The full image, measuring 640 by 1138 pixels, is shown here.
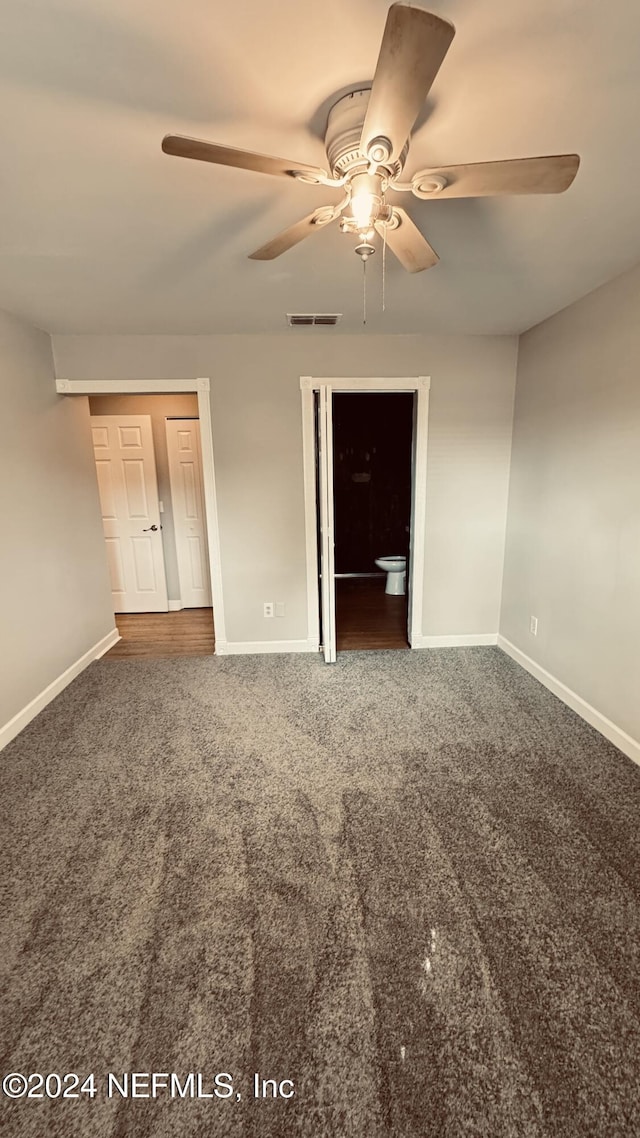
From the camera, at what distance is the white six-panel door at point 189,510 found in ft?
14.8

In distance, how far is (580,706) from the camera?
2627 millimetres

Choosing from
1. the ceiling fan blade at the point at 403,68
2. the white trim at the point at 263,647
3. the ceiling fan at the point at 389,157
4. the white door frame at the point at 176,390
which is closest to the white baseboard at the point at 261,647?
the white trim at the point at 263,647

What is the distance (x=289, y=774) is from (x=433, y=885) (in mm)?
843

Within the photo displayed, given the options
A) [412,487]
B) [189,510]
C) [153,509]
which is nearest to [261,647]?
[412,487]

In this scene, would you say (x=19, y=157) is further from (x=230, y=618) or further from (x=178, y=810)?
(x=230, y=618)

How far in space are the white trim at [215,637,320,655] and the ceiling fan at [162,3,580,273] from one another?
2.78m

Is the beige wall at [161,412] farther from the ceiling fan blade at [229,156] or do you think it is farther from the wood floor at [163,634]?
the ceiling fan blade at [229,156]

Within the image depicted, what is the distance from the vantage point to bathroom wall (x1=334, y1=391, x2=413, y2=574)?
538cm

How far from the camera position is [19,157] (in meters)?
1.35

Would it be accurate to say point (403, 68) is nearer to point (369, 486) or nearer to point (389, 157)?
point (389, 157)

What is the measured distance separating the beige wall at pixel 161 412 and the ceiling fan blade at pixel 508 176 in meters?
3.68

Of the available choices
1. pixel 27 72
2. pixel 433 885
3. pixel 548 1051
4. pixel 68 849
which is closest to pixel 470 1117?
pixel 548 1051

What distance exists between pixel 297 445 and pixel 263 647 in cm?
164

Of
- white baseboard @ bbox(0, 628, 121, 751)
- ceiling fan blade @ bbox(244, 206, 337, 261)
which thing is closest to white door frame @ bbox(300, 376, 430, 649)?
ceiling fan blade @ bbox(244, 206, 337, 261)
